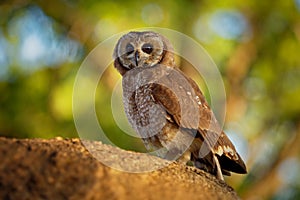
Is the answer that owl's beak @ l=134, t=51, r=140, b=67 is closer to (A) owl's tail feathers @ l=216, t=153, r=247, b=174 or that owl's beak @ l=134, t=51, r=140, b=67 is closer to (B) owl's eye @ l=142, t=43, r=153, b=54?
(B) owl's eye @ l=142, t=43, r=153, b=54

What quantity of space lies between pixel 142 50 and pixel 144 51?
2 cm

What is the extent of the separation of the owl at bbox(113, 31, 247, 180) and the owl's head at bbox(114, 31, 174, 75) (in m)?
0.10

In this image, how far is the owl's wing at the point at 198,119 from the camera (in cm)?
484

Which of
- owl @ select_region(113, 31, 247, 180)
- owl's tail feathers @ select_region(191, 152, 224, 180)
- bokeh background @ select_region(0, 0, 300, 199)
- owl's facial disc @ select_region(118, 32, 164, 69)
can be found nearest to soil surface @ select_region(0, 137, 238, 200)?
owl's tail feathers @ select_region(191, 152, 224, 180)

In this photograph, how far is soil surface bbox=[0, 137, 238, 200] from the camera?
3139 millimetres

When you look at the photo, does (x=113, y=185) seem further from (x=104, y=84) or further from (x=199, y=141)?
(x=104, y=84)

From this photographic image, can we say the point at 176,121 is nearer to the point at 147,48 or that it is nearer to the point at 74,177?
the point at 147,48

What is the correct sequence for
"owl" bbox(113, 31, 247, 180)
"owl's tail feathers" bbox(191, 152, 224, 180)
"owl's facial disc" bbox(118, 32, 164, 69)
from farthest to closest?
"owl's facial disc" bbox(118, 32, 164, 69), "owl" bbox(113, 31, 247, 180), "owl's tail feathers" bbox(191, 152, 224, 180)

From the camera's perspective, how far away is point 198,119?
5051 millimetres

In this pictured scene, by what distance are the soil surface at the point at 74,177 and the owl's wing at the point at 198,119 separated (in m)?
1.23

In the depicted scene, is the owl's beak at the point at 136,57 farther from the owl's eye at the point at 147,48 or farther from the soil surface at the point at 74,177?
the soil surface at the point at 74,177

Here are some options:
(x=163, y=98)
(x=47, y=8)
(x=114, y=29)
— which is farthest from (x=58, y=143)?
(x=47, y=8)

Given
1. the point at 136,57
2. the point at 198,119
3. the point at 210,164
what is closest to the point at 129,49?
the point at 136,57

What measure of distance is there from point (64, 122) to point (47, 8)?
2.11 metres
